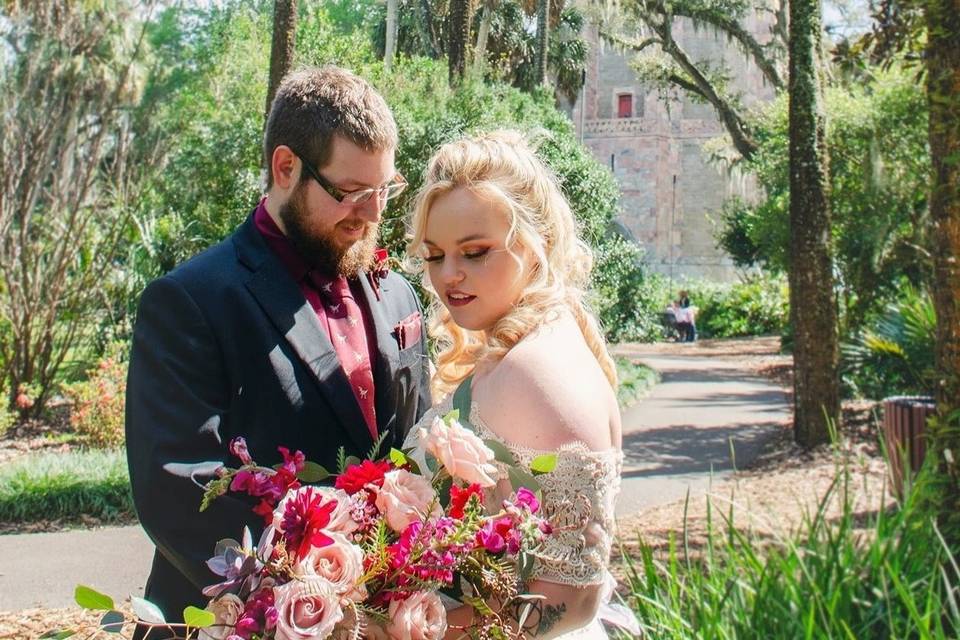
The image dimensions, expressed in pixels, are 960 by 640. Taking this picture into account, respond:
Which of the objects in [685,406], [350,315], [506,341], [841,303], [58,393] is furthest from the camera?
[841,303]

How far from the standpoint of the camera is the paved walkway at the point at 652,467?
23.7 feet

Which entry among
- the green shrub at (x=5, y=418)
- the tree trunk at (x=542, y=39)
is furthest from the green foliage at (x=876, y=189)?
the green shrub at (x=5, y=418)

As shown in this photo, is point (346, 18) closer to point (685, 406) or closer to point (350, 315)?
point (685, 406)

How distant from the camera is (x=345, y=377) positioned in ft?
9.00

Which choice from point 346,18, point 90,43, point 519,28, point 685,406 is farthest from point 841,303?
point 346,18

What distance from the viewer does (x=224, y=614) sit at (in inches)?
72.1

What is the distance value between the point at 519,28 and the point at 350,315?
30.3 metres

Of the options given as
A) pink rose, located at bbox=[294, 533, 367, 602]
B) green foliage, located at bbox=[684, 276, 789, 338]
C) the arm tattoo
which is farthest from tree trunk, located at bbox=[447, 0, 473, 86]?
green foliage, located at bbox=[684, 276, 789, 338]

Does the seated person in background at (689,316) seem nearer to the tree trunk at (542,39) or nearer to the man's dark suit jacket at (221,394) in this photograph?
the tree trunk at (542,39)

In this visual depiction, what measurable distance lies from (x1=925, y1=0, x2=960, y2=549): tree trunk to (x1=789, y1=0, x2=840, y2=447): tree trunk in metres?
6.62

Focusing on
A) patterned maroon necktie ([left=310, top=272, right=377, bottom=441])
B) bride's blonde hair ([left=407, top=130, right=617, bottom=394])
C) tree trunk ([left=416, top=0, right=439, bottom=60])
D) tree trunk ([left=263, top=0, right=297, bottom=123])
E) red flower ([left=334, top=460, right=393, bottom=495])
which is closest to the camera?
red flower ([left=334, top=460, right=393, bottom=495])

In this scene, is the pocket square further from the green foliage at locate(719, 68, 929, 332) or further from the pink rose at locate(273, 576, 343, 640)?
the green foliage at locate(719, 68, 929, 332)

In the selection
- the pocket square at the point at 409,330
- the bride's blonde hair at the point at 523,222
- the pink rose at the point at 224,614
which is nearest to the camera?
the pink rose at the point at 224,614

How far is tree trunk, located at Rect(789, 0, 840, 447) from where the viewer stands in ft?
39.5
